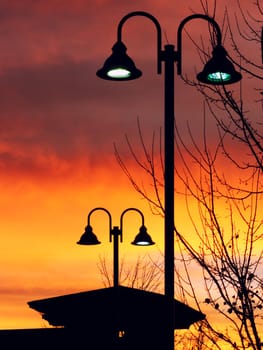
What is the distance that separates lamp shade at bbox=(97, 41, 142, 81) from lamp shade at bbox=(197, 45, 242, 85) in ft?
2.49

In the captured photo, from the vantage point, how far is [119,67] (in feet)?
29.1

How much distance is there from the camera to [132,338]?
11383 millimetres

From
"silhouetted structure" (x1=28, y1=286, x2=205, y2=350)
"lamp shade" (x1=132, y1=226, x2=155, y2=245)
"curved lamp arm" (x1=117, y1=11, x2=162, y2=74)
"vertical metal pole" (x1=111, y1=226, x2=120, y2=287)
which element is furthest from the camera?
"lamp shade" (x1=132, y1=226, x2=155, y2=245)

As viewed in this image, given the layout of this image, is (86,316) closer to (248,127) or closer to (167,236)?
(248,127)

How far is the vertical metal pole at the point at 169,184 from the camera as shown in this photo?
24.9ft

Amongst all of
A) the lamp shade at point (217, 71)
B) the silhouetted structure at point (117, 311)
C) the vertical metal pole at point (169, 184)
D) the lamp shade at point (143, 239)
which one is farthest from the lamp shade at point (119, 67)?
the lamp shade at point (143, 239)

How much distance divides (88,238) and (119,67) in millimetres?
13097

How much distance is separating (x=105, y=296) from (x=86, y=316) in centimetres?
72

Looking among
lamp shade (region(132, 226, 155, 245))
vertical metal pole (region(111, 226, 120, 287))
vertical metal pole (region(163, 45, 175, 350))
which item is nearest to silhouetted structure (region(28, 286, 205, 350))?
vertical metal pole (region(163, 45, 175, 350))

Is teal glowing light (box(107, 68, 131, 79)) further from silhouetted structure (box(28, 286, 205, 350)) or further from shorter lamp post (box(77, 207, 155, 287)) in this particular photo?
shorter lamp post (box(77, 207, 155, 287))

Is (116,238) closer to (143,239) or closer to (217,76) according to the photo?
(143,239)

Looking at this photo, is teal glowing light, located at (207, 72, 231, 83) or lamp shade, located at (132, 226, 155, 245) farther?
lamp shade, located at (132, 226, 155, 245)

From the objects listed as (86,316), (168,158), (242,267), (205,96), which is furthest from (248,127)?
(86,316)

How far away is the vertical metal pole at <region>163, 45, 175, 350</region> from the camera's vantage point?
7594 millimetres
